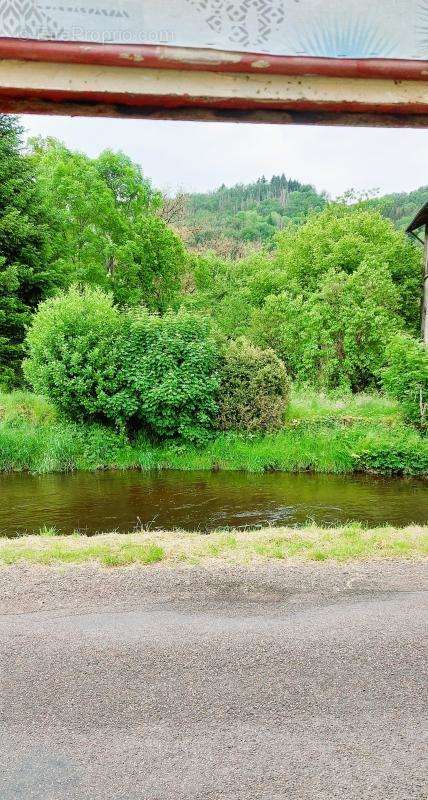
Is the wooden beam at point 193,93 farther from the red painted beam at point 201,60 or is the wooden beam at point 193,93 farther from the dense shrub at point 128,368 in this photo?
the dense shrub at point 128,368

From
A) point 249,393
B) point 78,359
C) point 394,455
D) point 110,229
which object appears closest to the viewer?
point 394,455

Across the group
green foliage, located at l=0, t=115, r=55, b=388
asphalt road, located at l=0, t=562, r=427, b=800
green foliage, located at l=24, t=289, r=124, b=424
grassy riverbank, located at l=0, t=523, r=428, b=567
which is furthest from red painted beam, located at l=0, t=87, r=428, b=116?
green foliage, located at l=0, t=115, r=55, b=388

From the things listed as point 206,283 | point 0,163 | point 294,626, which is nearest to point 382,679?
point 294,626

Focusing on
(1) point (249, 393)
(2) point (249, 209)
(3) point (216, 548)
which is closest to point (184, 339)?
(1) point (249, 393)

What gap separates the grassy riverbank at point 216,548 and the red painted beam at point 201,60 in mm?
4469

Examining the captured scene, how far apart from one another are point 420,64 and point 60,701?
448cm

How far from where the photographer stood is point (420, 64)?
3.35 metres

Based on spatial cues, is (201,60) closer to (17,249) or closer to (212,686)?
(212,686)

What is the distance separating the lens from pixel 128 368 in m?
15.6

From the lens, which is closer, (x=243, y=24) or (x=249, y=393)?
(x=243, y=24)

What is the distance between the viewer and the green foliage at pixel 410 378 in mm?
15297

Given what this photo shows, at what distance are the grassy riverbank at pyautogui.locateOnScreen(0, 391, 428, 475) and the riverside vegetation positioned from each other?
4 centimetres

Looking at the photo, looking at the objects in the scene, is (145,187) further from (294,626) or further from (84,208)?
(294,626)

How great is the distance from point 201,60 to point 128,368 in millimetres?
12598
